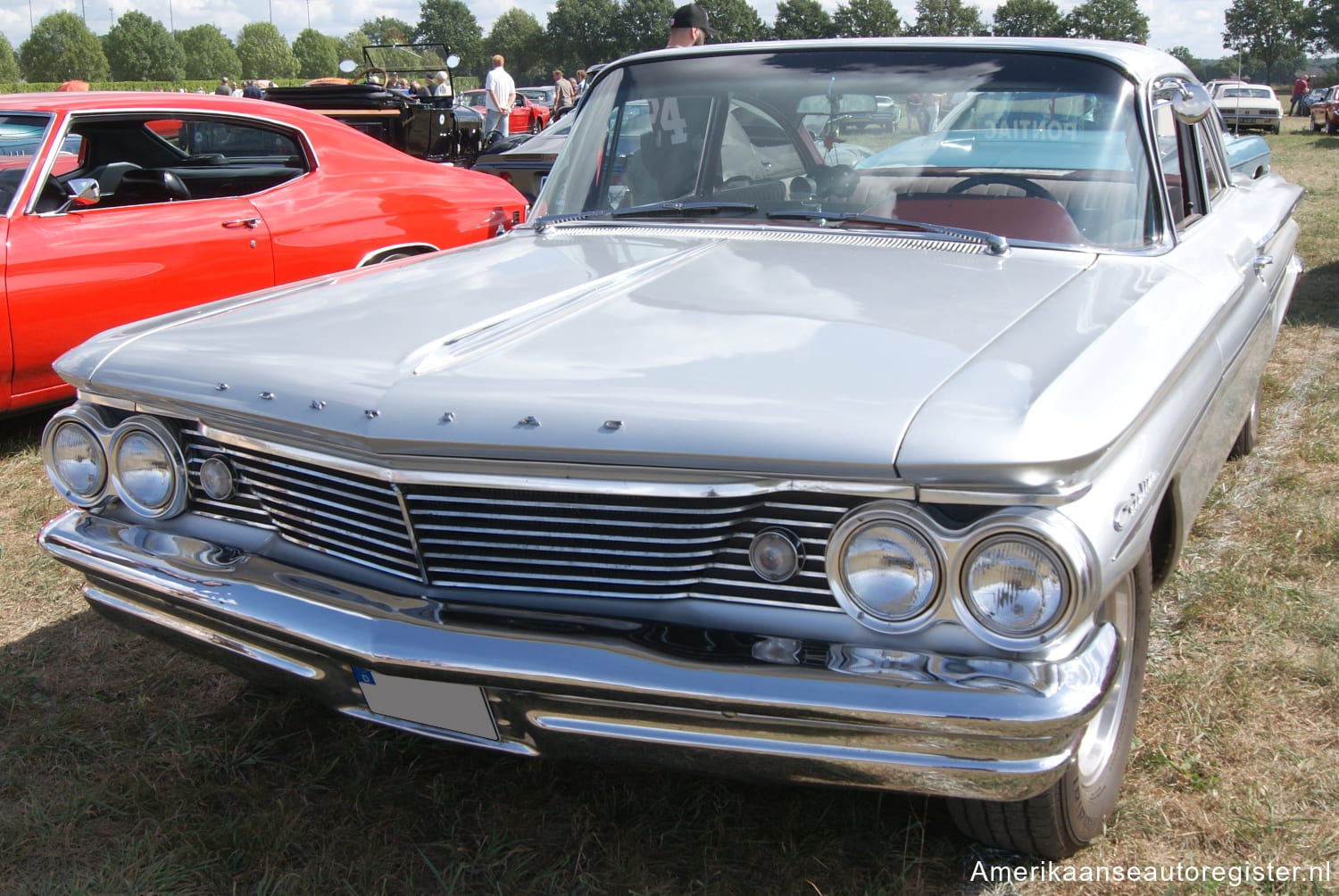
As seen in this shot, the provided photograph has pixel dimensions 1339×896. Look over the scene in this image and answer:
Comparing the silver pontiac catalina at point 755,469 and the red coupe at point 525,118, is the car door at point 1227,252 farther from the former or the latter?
the red coupe at point 525,118

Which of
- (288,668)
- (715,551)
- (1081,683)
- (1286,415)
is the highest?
(715,551)

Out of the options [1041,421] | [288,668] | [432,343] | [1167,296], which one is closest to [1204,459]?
[1167,296]

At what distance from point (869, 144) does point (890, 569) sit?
1556 mm

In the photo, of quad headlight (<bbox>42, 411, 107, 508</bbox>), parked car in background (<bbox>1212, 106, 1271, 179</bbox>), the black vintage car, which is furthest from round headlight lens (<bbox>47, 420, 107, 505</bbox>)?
the black vintage car

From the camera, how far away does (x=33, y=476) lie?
425cm

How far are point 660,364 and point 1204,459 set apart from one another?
144 centimetres

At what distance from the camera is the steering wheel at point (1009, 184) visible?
104 inches

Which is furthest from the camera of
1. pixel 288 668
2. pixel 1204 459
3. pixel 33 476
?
pixel 33 476

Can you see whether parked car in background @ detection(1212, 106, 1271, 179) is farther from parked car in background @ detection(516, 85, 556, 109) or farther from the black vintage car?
parked car in background @ detection(516, 85, 556, 109)

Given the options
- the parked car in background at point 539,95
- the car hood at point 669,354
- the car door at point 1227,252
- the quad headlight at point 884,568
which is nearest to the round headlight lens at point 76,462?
the car hood at point 669,354

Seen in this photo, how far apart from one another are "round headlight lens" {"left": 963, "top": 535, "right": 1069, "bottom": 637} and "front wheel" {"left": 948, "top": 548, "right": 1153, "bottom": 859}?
23cm

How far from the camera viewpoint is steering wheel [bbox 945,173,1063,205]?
2650 millimetres

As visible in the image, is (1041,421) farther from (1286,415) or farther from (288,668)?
(1286,415)

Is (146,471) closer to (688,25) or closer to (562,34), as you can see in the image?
(688,25)
